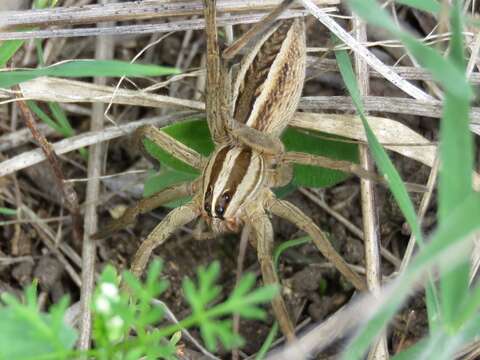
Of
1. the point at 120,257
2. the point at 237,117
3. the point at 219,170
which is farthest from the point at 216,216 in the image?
the point at 120,257

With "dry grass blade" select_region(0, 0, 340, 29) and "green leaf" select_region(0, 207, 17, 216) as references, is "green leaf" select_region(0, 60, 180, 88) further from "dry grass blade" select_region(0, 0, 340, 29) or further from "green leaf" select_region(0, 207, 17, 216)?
"green leaf" select_region(0, 207, 17, 216)

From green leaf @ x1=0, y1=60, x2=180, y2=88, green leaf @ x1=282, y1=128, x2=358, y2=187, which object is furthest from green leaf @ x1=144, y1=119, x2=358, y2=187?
green leaf @ x1=0, y1=60, x2=180, y2=88

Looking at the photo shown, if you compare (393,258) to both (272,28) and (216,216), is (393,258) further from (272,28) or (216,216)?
(272,28)

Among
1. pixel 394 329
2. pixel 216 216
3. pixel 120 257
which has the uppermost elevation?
pixel 216 216

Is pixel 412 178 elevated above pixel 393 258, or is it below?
above

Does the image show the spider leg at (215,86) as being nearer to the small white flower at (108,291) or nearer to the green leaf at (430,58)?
the green leaf at (430,58)

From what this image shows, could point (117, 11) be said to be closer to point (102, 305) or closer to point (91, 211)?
point (91, 211)
